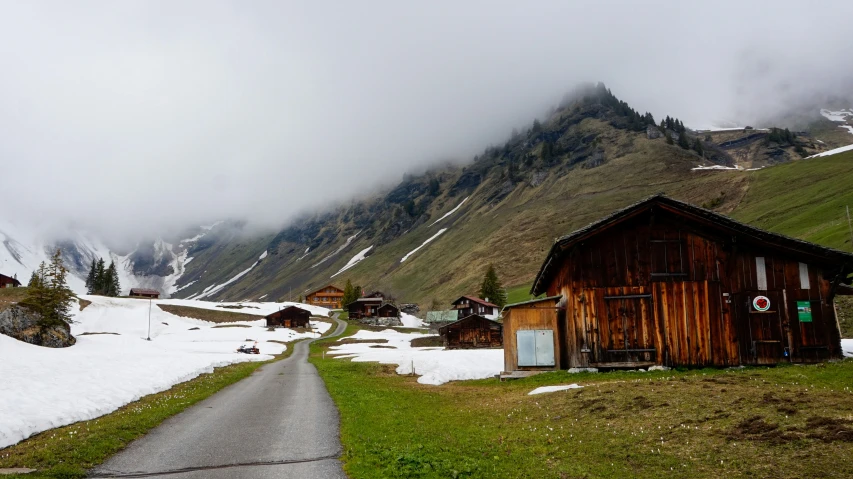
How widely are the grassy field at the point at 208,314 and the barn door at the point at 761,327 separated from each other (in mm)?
124886

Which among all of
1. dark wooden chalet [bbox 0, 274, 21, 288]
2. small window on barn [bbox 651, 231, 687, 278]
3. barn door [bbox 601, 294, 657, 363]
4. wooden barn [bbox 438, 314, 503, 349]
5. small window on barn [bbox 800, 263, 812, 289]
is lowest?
wooden barn [bbox 438, 314, 503, 349]

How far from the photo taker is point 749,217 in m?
110

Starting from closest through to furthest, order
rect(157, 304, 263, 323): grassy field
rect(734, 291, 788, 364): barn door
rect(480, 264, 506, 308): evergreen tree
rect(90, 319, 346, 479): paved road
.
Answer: rect(90, 319, 346, 479): paved road → rect(734, 291, 788, 364): barn door → rect(480, 264, 506, 308): evergreen tree → rect(157, 304, 263, 323): grassy field

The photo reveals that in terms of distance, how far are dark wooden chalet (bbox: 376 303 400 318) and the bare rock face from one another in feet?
303

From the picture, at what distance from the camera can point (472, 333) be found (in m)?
78.1

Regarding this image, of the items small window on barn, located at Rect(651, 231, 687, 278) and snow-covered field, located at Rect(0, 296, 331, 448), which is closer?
snow-covered field, located at Rect(0, 296, 331, 448)

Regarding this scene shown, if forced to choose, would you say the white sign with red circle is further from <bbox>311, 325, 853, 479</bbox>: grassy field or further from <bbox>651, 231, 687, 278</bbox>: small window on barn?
<bbox>311, 325, 853, 479</bbox>: grassy field

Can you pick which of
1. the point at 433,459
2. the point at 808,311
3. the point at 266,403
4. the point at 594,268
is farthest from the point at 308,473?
the point at 808,311

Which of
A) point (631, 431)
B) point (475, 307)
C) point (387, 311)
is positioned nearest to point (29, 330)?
point (631, 431)

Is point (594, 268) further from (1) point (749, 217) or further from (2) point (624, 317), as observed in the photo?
(1) point (749, 217)

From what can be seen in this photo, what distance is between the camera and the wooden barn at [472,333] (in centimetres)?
7738

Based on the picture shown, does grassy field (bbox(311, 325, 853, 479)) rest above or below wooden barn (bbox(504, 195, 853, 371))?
below

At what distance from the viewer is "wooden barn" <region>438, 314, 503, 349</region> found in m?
77.4

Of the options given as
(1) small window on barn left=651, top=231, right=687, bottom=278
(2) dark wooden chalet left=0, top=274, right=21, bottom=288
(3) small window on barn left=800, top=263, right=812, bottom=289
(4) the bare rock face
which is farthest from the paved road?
(2) dark wooden chalet left=0, top=274, right=21, bottom=288
